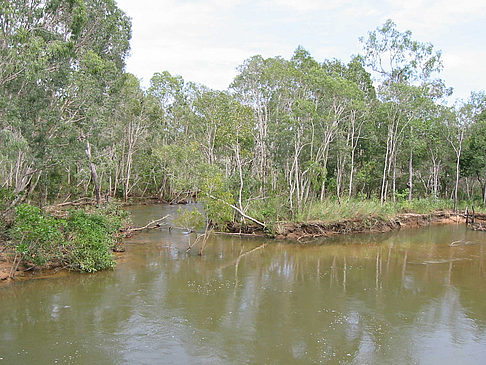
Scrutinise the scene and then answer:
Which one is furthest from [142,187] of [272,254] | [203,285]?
[203,285]

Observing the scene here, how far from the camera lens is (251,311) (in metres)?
9.50

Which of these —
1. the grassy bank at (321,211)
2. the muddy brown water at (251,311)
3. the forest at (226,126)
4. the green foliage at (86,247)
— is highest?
the forest at (226,126)

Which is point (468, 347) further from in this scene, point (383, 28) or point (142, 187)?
point (142, 187)

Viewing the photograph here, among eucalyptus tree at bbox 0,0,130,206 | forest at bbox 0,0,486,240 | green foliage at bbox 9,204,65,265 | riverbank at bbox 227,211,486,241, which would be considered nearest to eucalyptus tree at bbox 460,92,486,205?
forest at bbox 0,0,486,240

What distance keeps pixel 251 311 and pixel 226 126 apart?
11.9m

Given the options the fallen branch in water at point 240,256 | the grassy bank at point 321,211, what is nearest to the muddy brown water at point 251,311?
the fallen branch in water at point 240,256

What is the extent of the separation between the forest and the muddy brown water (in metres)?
3.60

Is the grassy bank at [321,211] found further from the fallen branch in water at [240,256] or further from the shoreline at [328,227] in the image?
the fallen branch in water at [240,256]

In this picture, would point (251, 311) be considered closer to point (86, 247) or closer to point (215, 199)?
point (86, 247)

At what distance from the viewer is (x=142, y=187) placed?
35906 mm

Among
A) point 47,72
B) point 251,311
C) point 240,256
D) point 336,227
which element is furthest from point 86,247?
point 336,227

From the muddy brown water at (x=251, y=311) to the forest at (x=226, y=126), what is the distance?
3603mm

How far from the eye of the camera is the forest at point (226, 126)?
38.2 feet

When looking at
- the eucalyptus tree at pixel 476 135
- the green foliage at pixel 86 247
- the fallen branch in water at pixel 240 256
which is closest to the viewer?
the green foliage at pixel 86 247
